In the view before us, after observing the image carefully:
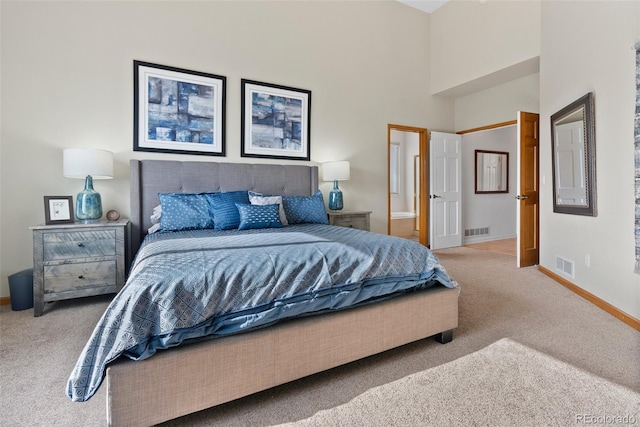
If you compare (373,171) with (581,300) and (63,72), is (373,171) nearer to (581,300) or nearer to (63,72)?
(581,300)

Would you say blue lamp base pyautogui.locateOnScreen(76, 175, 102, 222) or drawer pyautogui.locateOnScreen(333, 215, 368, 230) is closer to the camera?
blue lamp base pyautogui.locateOnScreen(76, 175, 102, 222)

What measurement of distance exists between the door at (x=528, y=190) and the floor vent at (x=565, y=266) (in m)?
0.59

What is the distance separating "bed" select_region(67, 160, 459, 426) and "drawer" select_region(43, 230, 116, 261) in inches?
53.4

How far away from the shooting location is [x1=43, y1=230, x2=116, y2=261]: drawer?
2605 mm

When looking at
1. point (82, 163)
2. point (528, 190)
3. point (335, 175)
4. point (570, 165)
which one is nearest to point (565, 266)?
point (570, 165)

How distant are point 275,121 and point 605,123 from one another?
129 inches

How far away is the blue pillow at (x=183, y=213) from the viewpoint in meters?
2.92

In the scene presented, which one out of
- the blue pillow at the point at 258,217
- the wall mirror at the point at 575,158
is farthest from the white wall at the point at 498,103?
the blue pillow at the point at 258,217

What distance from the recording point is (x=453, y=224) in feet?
18.4

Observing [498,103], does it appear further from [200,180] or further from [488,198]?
[200,180]

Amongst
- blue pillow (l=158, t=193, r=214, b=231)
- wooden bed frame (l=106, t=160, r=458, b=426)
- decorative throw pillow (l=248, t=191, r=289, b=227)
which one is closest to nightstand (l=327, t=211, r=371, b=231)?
decorative throw pillow (l=248, t=191, r=289, b=227)

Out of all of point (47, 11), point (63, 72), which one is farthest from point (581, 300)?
point (47, 11)

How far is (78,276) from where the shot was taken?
2.69 m

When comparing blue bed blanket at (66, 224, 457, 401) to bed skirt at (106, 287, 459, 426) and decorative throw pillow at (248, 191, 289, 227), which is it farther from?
decorative throw pillow at (248, 191, 289, 227)
